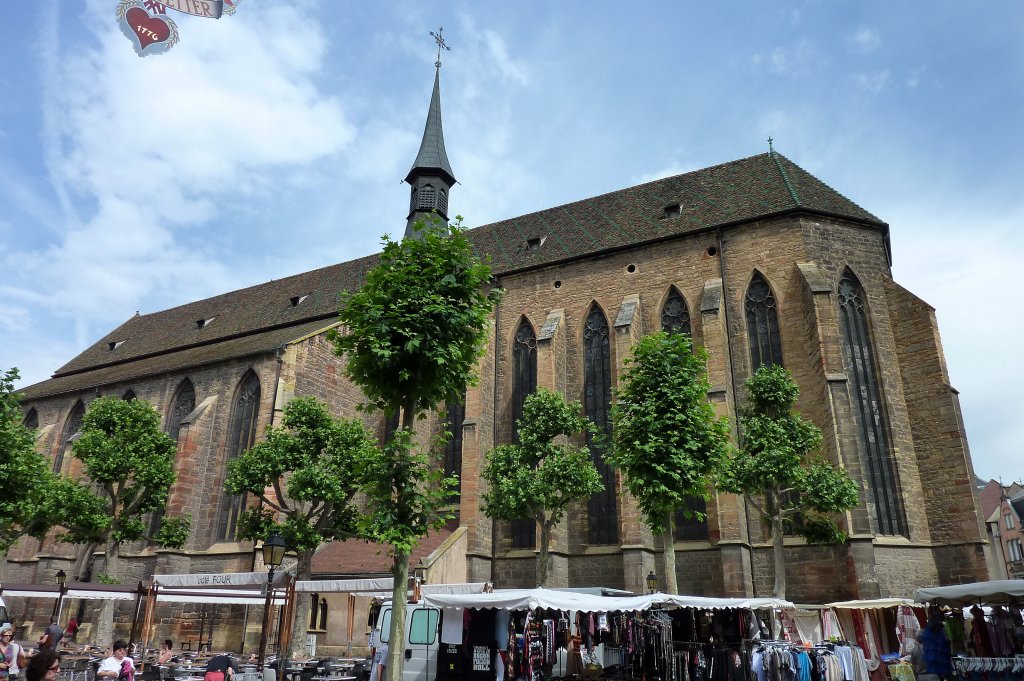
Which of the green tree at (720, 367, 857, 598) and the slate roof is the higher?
the slate roof

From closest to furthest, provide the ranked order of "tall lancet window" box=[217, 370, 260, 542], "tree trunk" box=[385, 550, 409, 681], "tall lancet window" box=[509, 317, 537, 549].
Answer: "tree trunk" box=[385, 550, 409, 681] < "tall lancet window" box=[509, 317, 537, 549] < "tall lancet window" box=[217, 370, 260, 542]

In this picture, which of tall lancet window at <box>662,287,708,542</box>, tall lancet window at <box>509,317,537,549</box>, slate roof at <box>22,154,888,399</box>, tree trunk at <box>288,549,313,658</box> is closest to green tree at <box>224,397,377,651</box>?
tree trunk at <box>288,549,313,658</box>

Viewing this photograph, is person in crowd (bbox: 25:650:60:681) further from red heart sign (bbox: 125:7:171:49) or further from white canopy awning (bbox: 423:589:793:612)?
red heart sign (bbox: 125:7:171:49)

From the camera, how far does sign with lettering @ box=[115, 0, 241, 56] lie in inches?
651

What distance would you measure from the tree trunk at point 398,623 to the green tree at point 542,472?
30.1ft

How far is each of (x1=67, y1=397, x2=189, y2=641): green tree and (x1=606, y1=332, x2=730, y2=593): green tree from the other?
17483mm

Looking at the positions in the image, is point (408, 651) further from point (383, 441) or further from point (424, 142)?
point (424, 142)

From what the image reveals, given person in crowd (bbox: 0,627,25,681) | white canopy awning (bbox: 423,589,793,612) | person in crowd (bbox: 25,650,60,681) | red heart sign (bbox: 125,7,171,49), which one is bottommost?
person in crowd (bbox: 0,627,25,681)

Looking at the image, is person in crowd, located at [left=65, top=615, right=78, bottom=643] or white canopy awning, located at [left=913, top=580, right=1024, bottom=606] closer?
white canopy awning, located at [left=913, top=580, right=1024, bottom=606]

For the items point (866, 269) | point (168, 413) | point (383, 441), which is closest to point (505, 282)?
point (383, 441)

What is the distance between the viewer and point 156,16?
1741cm

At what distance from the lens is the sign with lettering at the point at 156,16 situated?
16547 mm

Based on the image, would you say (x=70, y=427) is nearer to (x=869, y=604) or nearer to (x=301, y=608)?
(x=301, y=608)

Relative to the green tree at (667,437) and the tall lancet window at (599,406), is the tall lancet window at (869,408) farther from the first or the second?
the tall lancet window at (599,406)
